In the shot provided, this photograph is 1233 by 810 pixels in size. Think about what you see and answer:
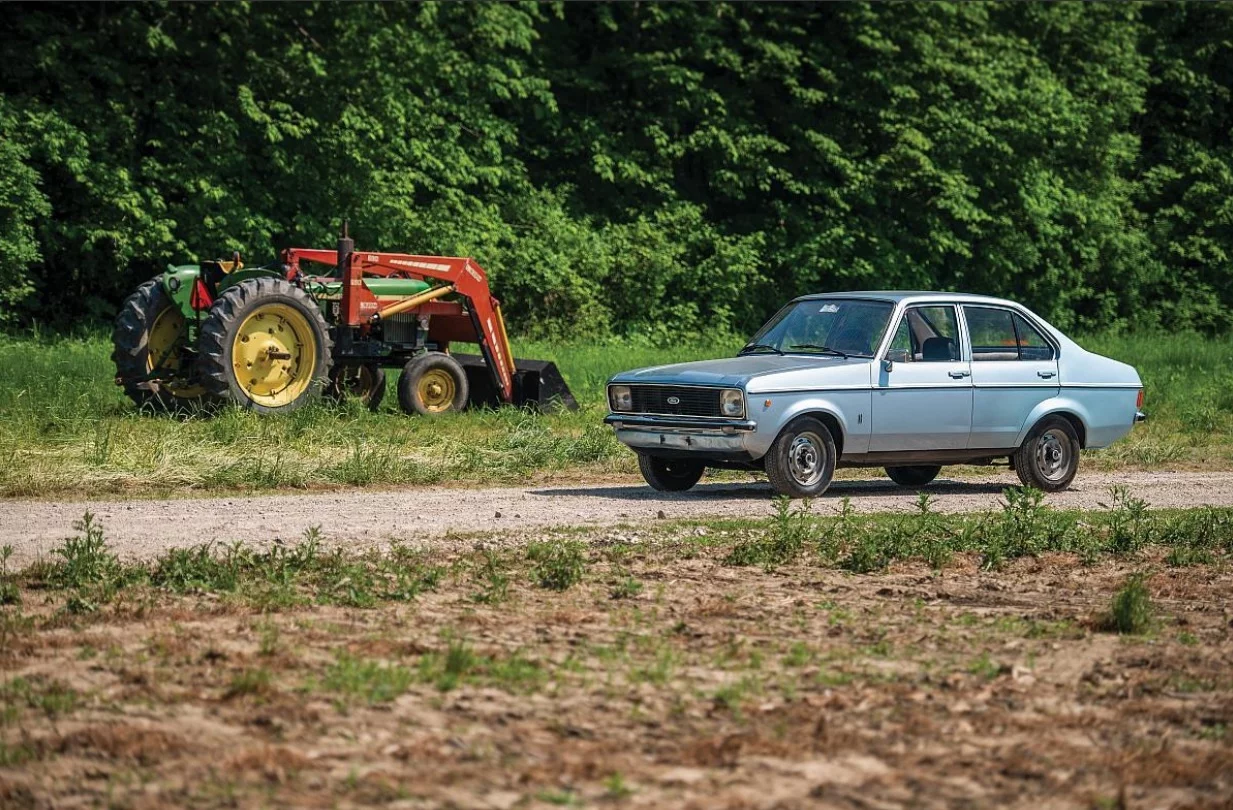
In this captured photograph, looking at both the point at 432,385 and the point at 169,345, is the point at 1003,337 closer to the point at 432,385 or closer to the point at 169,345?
the point at 432,385

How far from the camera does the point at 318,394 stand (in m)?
18.8

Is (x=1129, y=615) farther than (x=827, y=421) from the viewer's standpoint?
No

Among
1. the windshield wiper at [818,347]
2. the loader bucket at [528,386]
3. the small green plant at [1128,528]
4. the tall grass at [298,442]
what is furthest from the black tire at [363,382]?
the small green plant at [1128,528]

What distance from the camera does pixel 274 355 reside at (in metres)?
18.6

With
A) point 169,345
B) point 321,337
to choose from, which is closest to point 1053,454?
point 321,337

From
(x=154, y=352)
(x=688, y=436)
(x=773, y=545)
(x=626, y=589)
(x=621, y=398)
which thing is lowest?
(x=626, y=589)

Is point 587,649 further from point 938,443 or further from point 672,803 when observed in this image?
point 938,443

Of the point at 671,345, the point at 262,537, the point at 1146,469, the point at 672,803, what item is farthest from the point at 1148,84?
the point at 672,803

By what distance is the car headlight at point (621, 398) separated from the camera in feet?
47.0

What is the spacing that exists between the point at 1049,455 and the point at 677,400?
143 inches

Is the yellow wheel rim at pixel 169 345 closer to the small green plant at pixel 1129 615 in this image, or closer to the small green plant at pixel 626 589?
the small green plant at pixel 626 589

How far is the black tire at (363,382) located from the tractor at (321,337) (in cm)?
2

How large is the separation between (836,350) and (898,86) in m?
26.5

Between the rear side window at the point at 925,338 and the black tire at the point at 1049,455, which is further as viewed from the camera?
the black tire at the point at 1049,455
